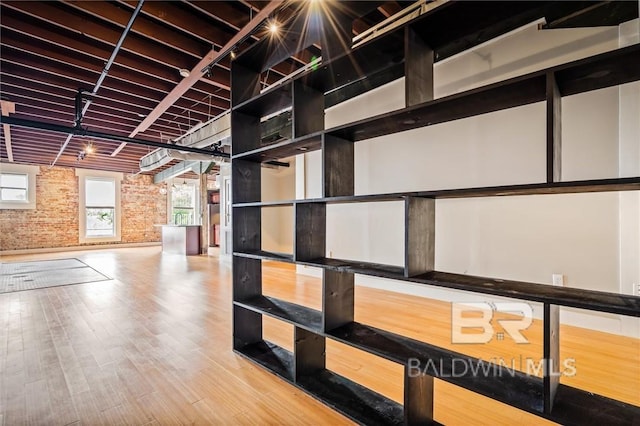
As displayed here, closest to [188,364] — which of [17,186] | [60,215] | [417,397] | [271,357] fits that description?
[271,357]

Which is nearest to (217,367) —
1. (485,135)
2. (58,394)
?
(58,394)

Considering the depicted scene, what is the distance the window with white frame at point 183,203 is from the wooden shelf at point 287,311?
38.0ft

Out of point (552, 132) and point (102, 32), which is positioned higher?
point (102, 32)

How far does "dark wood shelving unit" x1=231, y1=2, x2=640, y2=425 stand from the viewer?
111 cm

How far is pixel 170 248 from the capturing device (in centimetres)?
938

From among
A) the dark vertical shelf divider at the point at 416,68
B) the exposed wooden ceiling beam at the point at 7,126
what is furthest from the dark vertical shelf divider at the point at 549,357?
the exposed wooden ceiling beam at the point at 7,126

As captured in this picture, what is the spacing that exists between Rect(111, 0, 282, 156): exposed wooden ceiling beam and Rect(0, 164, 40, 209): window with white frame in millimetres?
5986

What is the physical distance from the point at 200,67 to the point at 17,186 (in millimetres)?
9509

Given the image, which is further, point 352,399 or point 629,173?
point 629,173

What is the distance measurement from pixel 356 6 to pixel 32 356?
345cm

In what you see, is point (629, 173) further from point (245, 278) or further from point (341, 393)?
point (245, 278)

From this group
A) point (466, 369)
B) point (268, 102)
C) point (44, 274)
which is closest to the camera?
point (466, 369)

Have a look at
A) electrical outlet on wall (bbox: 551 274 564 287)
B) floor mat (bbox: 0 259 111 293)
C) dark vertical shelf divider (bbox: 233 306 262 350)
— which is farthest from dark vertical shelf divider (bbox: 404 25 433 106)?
floor mat (bbox: 0 259 111 293)

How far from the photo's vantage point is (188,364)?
2.29 metres
